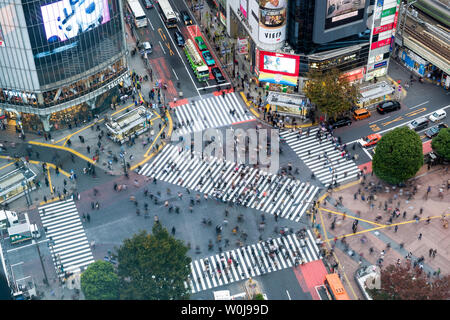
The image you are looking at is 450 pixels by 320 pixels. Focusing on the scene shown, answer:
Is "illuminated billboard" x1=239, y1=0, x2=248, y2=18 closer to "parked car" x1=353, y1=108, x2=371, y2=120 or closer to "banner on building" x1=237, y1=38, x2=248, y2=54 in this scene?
"banner on building" x1=237, y1=38, x2=248, y2=54

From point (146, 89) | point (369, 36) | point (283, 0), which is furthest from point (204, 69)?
point (369, 36)

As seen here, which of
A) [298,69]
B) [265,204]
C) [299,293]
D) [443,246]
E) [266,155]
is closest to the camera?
[299,293]

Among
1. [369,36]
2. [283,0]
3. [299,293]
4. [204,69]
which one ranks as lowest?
[299,293]

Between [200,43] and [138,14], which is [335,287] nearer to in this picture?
[200,43]

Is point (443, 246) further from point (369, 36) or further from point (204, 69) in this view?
point (204, 69)

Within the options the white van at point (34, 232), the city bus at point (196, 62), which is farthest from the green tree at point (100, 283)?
the city bus at point (196, 62)

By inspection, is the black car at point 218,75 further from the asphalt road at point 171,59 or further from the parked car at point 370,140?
the parked car at point 370,140

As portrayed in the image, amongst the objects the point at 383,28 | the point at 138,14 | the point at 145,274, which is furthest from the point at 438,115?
the point at 138,14
